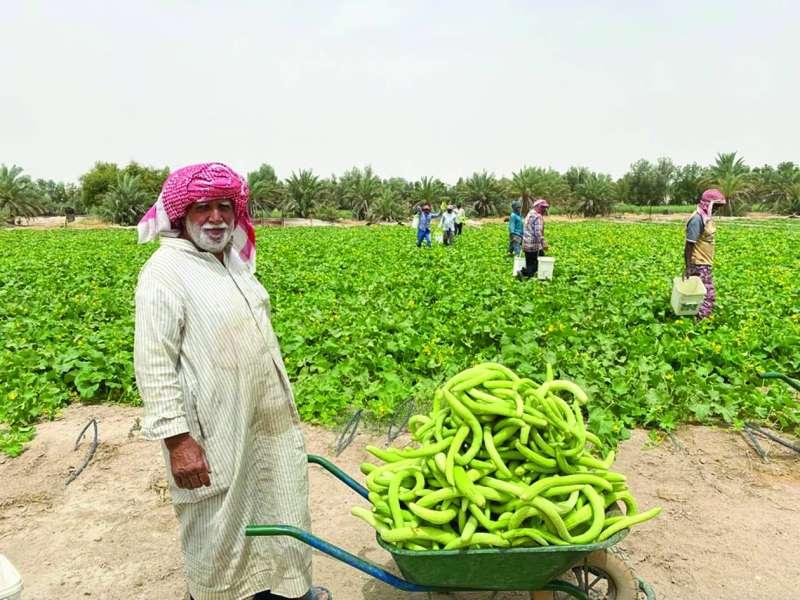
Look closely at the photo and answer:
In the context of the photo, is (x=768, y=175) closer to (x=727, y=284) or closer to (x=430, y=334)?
(x=727, y=284)

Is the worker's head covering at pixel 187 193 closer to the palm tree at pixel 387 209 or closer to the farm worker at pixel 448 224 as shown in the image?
the farm worker at pixel 448 224

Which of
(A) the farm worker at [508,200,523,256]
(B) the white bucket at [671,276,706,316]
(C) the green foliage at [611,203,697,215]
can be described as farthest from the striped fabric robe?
(C) the green foliage at [611,203,697,215]

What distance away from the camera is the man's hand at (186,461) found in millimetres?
2477

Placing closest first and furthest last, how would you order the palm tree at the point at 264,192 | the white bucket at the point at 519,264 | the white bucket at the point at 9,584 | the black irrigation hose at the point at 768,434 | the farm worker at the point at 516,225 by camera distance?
the white bucket at the point at 9,584
the black irrigation hose at the point at 768,434
the white bucket at the point at 519,264
the farm worker at the point at 516,225
the palm tree at the point at 264,192

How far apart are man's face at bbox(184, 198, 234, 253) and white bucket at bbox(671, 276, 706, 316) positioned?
21.5 ft

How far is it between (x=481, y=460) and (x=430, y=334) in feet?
17.1

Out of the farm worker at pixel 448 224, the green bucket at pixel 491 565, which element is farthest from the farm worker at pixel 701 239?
the farm worker at pixel 448 224

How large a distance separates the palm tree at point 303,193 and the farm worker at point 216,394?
51137mm

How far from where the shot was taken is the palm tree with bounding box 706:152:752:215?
2173 inches

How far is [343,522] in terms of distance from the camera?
3.92 meters

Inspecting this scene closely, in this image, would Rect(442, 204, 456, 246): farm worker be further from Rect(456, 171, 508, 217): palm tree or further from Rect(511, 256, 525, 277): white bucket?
Rect(456, 171, 508, 217): palm tree

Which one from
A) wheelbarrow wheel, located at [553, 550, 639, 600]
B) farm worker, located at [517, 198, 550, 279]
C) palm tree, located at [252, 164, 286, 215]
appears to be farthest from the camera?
palm tree, located at [252, 164, 286, 215]

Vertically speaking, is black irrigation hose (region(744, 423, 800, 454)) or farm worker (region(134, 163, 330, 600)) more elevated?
farm worker (region(134, 163, 330, 600))

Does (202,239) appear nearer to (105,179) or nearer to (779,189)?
(105,179)
